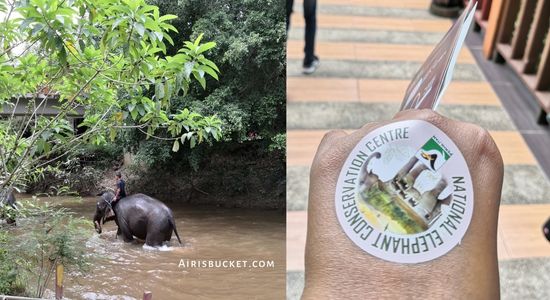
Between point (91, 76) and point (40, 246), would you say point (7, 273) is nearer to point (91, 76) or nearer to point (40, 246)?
point (40, 246)

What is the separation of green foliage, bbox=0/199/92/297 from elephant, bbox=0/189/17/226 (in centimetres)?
3

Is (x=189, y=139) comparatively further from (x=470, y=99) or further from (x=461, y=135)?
(x=461, y=135)

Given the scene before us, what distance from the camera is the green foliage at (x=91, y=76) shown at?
5.05ft

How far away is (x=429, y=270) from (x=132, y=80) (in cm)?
144

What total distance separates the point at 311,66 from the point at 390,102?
0.98 ft

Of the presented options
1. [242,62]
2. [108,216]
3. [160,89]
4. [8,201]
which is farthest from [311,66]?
[8,201]

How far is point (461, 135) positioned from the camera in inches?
27.6

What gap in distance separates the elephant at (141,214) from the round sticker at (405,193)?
1.51 metres

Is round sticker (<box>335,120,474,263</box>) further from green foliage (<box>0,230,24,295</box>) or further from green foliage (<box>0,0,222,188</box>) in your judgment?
green foliage (<box>0,230,24,295</box>)

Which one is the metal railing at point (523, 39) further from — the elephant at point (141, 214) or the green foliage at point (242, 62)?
the elephant at point (141, 214)

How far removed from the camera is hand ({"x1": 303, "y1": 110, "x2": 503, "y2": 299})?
2.06 feet

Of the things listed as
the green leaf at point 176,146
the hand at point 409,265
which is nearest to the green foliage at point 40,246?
the green leaf at point 176,146

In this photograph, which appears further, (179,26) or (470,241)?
(179,26)

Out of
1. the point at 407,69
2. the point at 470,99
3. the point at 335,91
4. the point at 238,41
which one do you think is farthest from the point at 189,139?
the point at 470,99
